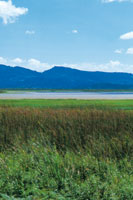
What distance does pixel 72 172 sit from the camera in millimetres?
7648

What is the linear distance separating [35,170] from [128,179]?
8.03 ft

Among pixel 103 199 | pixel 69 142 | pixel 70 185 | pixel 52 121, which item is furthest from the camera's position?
pixel 52 121

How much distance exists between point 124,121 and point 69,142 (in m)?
4.17

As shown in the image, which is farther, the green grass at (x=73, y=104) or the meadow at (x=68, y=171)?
the green grass at (x=73, y=104)

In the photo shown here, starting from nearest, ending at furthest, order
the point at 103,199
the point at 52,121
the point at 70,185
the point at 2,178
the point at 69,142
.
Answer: the point at 103,199 → the point at 70,185 → the point at 2,178 → the point at 69,142 → the point at 52,121

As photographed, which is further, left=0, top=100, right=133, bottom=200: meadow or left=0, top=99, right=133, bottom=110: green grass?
left=0, top=99, right=133, bottom=110: green grass

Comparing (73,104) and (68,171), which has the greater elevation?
(73,104)

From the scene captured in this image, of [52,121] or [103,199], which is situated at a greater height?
[52,121]

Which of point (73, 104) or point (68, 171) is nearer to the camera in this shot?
point (68, 171)

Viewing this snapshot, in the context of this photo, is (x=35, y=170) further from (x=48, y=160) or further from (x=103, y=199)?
(x=103, y=199)

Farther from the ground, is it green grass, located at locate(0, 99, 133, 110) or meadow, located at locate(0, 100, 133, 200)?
green grass, located at locate(0, 99, 133, 110)

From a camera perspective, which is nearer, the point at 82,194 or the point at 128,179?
the point at 82,194

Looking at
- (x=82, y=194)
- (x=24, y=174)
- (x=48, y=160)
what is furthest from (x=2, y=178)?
(x=82, y=194)

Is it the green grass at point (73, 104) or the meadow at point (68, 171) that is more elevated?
the green grass at point (73, 104)
